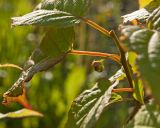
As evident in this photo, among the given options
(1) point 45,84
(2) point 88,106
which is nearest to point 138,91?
(2) point 88,106

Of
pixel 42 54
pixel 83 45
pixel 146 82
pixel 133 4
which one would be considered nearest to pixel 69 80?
pixel 83 45

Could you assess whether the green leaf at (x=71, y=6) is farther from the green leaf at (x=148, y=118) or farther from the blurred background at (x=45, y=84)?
the blurred background at (x=45, y=84)

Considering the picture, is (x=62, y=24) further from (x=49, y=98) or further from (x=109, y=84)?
(x=49, y=98)

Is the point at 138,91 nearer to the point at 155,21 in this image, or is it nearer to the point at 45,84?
the point at 155,21

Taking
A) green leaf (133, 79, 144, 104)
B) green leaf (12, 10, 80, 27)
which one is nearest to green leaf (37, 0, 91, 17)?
green leaf (12, 10, 80, 27)

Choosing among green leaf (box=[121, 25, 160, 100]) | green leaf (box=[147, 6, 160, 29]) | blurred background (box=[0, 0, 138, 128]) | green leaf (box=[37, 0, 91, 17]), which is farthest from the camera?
blurred background (box=[0, 0, 138, 128])

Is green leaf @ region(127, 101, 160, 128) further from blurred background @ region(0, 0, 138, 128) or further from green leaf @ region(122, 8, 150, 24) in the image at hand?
blurred background @ region(0, 0, 138, 128)
